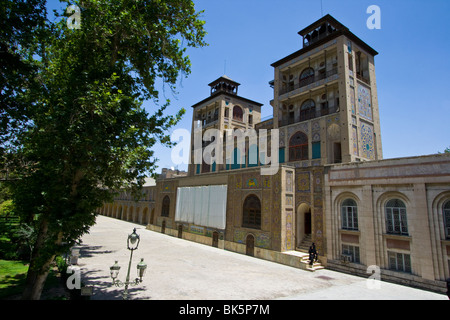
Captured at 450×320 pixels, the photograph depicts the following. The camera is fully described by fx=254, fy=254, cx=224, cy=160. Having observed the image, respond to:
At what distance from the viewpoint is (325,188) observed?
1684 cm

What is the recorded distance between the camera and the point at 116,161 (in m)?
8.08

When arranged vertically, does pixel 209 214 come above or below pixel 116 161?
below

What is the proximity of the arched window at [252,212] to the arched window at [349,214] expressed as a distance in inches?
243

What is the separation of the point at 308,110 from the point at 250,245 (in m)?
12.9

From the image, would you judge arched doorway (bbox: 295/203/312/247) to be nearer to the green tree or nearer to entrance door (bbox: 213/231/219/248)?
entrance door (bbox: 213/231/219/248)

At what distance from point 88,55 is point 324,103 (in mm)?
19006

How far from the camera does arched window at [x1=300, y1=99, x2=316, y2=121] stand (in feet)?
73.2

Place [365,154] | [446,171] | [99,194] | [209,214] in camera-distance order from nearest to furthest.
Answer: [99,194], [446,171], [365,154], [209,214]

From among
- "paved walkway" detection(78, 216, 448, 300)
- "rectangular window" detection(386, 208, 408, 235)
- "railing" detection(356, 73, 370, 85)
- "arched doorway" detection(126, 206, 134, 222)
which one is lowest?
"paved walkway" detection(78, 216, 448, 300)

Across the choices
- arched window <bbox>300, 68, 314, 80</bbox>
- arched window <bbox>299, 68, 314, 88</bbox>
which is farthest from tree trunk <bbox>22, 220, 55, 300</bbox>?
arched window <bbox>300, 68, 314, 80</bbox>

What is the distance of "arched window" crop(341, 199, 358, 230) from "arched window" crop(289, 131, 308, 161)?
6140 mm
